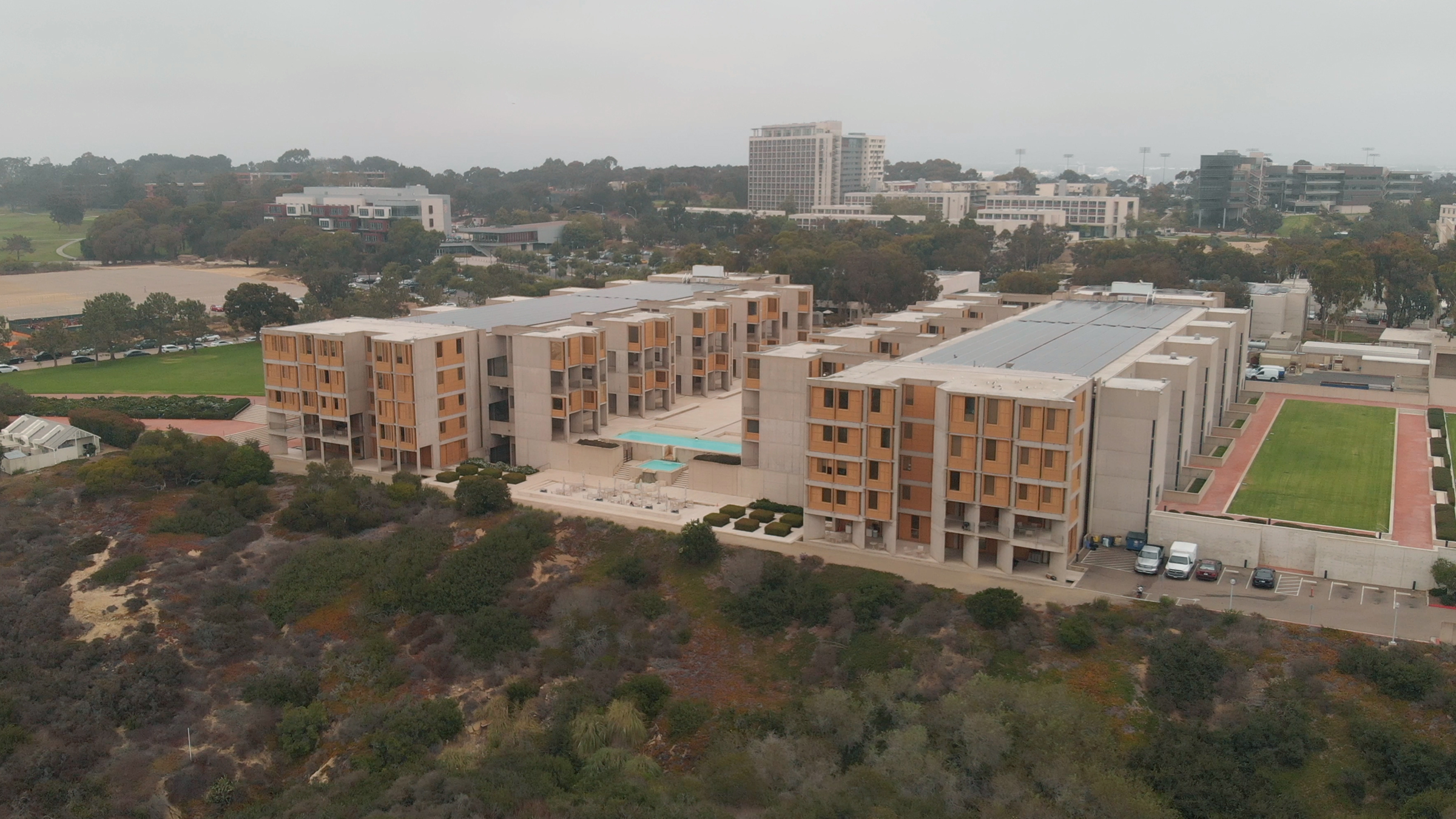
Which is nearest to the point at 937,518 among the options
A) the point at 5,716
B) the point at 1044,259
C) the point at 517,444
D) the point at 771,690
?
the point at 771,690

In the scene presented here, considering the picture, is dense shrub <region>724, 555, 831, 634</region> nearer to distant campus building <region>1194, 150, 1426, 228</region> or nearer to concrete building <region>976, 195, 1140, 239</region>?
concrete building <region>976, 195, 1140, 239</region>

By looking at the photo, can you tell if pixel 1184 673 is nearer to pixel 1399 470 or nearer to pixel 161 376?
pixel 1399 470

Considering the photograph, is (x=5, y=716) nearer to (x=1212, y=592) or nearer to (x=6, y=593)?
(x=6, y=593)

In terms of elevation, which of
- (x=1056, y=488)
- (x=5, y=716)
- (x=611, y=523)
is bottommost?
(x=5, y=716)

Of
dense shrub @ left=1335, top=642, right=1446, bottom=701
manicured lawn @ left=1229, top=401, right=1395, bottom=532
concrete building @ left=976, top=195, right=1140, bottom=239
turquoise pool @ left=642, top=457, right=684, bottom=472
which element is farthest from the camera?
concrete building @ left=976, top=195, right=1140, bottom=239

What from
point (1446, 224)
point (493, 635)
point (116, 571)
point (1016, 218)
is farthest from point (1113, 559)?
point (1016, 218)

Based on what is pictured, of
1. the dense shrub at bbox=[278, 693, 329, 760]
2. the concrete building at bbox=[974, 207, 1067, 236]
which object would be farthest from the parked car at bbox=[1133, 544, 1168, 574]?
the concrete building at bbox=[974, 207, 1067, 236]
